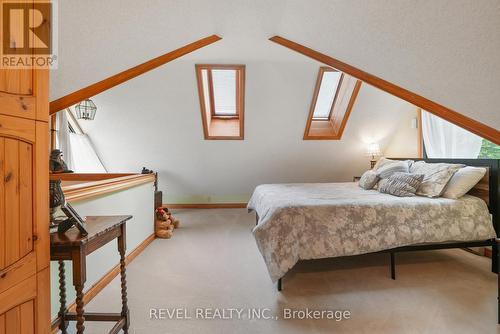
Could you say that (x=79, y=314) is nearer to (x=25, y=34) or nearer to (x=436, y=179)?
(x=25, y=34)

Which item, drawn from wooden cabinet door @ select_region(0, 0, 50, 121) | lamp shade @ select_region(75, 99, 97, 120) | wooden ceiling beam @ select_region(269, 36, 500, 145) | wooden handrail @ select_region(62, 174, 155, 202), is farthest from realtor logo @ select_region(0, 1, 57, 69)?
lamp shade @ select_region(75, 99, 97, 120)

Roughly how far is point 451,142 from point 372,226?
2.17 metres

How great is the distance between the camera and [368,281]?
2.36 m

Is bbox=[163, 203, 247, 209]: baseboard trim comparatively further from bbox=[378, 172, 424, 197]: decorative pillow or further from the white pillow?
the white pillow

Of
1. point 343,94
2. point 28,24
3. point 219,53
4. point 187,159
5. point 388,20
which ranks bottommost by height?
point 187,159

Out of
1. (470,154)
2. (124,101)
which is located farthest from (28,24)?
(470,154)

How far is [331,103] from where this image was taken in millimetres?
4414

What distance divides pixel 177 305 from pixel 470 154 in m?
3.74

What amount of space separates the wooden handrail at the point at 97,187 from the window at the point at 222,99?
4.91ft

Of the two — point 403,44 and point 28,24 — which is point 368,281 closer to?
point 403,44

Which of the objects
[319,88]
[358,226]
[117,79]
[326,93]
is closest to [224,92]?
[319,88]

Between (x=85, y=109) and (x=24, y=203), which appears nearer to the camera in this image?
(x=24, y=203)

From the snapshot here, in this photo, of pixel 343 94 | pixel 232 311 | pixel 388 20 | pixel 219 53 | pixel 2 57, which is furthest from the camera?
pixel 343 94

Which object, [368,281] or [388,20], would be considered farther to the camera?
[368,281]
